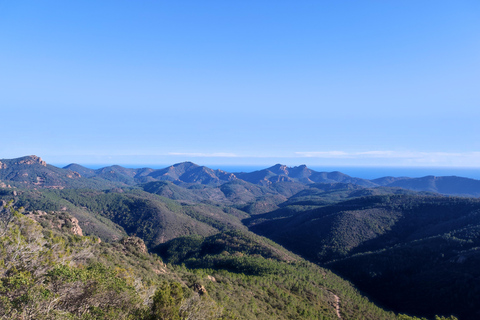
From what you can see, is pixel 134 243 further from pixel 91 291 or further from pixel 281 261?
pixel 281 261

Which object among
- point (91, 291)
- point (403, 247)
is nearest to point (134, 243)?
point (91, 291)

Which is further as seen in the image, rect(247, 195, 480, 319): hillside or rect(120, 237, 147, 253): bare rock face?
rect(247, 195, 480, 319): hillside

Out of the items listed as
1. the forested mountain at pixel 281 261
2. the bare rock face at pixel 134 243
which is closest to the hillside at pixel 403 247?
the forested mountain at pixel 281 261

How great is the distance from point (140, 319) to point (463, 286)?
8730 centimetres

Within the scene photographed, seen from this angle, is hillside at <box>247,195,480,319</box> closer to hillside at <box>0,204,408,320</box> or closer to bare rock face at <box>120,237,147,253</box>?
hillside at <box>0,204,408,320</box>

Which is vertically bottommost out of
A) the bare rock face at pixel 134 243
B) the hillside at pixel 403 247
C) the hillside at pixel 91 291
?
the hillside at pixel 403 247

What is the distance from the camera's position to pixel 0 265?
46.2 feet

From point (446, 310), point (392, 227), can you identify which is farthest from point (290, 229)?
point (446, 310)

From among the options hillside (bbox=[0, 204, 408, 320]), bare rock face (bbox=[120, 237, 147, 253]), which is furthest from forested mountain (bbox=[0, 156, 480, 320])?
bare rock face (bbox=[120, 237, 147, 253])

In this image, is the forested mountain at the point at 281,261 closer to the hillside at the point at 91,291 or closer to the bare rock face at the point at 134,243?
the hillside at the point at 91,291

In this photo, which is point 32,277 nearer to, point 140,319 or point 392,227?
point 140,319

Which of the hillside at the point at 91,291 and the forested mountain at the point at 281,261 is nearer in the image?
the hillside at the point at 91,291

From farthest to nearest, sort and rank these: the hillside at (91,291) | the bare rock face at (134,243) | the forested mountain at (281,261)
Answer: the bare rock face at (134,243) → the forested mountain at (281,261) → the hillside at (91,291)

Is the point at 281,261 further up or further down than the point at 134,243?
further down
